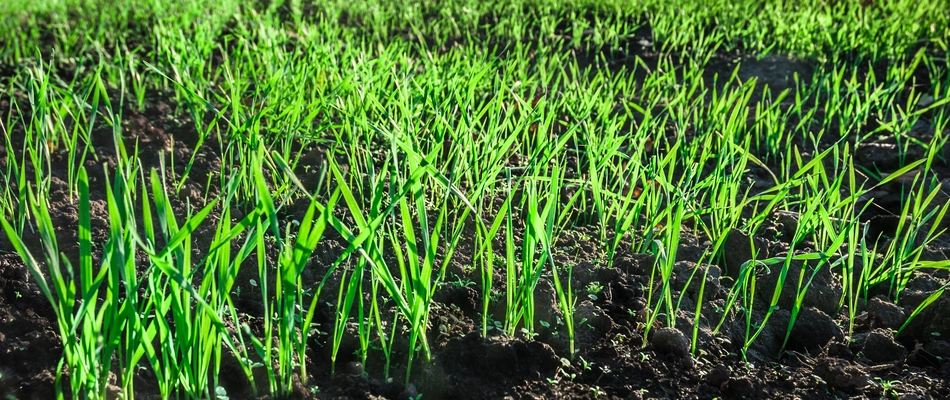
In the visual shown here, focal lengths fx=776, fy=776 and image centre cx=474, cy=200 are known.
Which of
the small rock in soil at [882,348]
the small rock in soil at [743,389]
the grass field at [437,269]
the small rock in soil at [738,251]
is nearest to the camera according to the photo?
the grass field at [437,269]

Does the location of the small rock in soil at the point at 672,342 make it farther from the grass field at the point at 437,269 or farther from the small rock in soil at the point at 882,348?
the small rock in soil at the point at 882,348

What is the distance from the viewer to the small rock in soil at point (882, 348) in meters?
1.53

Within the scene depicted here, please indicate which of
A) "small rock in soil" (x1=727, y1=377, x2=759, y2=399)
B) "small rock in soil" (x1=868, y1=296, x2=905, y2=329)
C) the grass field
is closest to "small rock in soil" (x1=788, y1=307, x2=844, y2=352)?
the grass field

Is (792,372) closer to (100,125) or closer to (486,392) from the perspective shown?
(486,392)

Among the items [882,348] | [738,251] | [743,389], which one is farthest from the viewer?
[738,251]

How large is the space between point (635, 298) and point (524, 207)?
18.7 inches

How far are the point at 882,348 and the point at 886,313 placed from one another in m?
0.15

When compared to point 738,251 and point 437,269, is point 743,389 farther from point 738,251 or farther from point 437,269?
point 437,269

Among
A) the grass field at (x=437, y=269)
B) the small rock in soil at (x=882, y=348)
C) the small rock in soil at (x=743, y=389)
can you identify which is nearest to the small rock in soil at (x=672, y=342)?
the grass field at (x=437, y=269)

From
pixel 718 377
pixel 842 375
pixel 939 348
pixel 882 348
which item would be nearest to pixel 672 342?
pixel 718 377

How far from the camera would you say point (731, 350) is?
154cm

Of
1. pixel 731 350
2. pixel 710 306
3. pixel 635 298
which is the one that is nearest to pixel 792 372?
pixel 731 350

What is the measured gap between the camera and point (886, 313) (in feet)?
5.44

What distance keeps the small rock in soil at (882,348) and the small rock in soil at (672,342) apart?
385 mm
